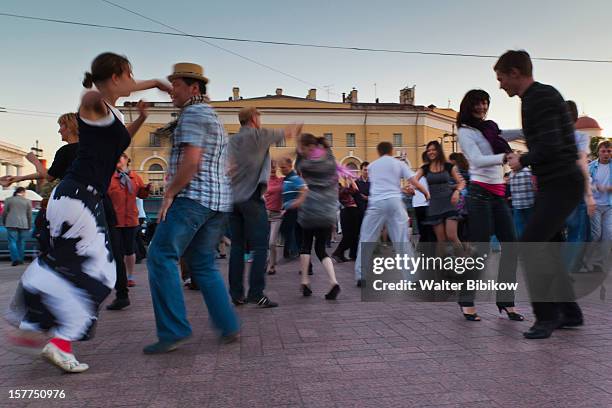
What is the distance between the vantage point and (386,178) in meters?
6.38

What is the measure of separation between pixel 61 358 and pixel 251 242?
2.60 metres

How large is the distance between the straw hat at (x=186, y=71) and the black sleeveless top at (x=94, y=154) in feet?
1.87

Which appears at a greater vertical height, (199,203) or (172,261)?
(199,203)

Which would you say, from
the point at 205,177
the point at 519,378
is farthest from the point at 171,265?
the point at 519,378

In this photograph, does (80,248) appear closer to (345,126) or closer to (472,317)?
(472,317)

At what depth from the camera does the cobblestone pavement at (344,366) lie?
2.54 m

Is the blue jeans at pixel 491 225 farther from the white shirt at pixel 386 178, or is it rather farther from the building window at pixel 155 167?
the building window at pixel 155 167

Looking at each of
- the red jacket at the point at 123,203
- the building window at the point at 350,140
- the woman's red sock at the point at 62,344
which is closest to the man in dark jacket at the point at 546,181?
the woman's red sock at the point at 62,344

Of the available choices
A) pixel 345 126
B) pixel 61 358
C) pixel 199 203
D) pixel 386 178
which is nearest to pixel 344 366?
pixel 199 203

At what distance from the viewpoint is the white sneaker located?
115 inches

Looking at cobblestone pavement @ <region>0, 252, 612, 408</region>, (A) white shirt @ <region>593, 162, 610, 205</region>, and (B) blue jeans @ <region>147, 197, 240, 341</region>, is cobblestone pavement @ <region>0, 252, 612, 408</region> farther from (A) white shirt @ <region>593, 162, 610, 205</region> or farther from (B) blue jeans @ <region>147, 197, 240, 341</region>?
(A) white shirt @ <region>593, 162, 610, 205</region>

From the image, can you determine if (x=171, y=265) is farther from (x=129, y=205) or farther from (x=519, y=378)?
(x=129, y=205)

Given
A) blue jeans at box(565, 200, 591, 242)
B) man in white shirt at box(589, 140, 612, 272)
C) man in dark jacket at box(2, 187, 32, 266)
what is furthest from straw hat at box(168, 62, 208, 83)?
man in dark jacket at box(2, 187, 32, 266)

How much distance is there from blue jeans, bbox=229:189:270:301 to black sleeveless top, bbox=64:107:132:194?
209 cm
